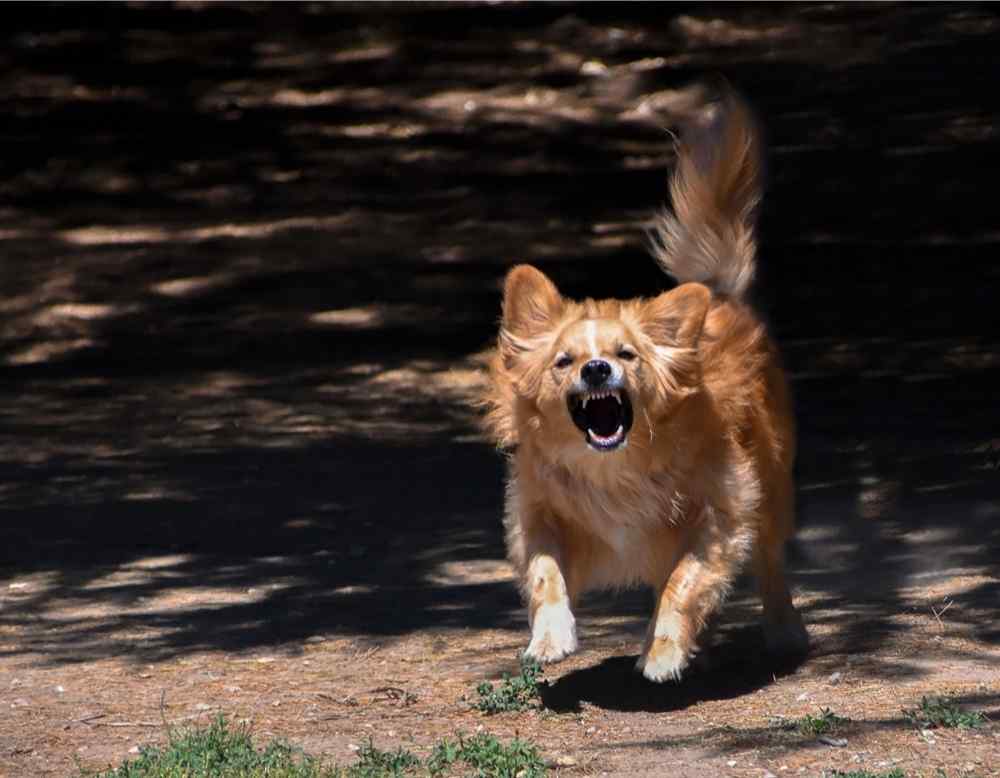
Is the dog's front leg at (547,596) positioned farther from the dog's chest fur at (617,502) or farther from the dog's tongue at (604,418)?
the dog's tongue at (604,418)

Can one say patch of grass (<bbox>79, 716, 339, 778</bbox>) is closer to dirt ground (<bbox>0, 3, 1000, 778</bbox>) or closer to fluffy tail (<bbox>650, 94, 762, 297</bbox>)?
dirt ground (<bbox>0, 3, 1000, 778</bbox>)

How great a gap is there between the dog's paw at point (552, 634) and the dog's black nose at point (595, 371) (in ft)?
2.51

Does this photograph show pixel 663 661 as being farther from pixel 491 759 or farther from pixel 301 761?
pixel 301 761

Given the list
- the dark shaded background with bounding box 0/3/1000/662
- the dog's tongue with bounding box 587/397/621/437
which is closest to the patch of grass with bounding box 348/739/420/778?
the dog's tongue with bounding box 587/397/621/437

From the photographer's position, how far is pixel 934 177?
53.3ft

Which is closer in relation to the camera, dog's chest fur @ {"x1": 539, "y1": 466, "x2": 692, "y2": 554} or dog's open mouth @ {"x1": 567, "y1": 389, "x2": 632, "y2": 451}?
dog's open mouth @ {"x1": 567, "y1": 389, "x2": 632, "y2": 451}

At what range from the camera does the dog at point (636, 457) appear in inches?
241

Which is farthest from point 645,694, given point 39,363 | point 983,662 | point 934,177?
point 934,177

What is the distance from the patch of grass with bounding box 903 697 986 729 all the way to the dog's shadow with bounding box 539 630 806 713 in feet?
2.59

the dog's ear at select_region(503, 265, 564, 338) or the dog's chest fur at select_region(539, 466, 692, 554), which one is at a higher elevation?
the dog's ear at select_region(503, 265, 564, 338)

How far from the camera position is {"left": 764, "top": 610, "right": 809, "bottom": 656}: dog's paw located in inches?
271

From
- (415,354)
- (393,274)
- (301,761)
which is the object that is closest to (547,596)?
(301,761)

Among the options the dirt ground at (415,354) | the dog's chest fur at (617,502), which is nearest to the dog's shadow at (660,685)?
the dirt ground at (415,354)

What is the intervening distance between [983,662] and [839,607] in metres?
1.05
